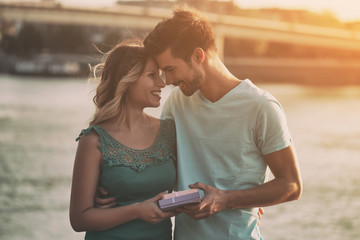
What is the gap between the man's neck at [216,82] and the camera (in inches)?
69.7

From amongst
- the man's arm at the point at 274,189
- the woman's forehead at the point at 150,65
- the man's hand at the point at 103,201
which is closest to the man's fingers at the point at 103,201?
the man's hand at the point at 103,201

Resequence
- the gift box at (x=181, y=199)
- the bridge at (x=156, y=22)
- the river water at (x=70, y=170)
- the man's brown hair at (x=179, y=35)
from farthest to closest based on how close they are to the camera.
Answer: the bridge at (x=156, y=22) → the river water at (x=70, y=170) → the man's brown hair at (x=179, y=35) → the gift box at (x=181, y=199)

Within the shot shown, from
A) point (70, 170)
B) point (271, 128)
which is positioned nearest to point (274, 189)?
point (271, 128)

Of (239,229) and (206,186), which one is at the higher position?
(206,186)

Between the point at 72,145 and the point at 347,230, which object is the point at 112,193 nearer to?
the point at 347,230

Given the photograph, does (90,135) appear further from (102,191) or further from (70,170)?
(70,170)

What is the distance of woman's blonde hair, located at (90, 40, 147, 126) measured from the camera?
1752mm

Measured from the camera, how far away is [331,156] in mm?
10852

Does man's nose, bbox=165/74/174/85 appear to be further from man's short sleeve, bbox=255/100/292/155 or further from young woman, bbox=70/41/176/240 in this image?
man's short sleeve, bbox=255/100/292/155

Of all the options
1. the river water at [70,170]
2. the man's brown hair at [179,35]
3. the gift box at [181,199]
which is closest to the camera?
the gift box at [181,199]

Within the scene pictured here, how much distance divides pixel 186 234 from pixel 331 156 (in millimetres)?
9543

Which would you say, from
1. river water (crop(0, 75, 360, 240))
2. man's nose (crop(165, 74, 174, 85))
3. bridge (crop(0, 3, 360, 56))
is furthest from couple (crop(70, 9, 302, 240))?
bridge (crop(0, 3, 360, 56))

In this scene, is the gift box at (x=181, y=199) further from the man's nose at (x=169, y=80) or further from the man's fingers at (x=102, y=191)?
the man's nose at (x=169, y=80)

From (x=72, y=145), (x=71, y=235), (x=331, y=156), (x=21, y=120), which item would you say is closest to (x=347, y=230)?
(x=71, y=235)
